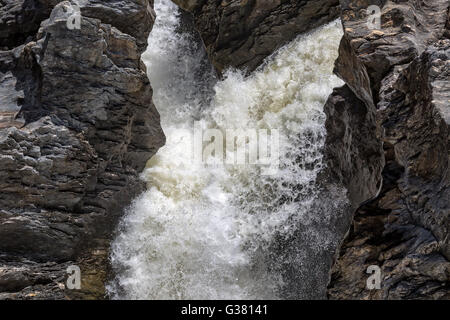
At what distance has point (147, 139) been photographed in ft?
17.9

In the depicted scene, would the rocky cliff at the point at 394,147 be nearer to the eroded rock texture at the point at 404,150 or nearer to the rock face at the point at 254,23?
the eroded rock texture at the point at 404,150

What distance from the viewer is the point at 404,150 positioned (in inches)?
140

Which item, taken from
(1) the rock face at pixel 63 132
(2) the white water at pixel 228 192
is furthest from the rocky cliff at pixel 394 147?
(1) the rock face at pixel 63 132

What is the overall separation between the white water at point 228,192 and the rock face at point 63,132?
16.9 inches

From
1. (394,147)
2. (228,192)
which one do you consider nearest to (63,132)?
(228,192)

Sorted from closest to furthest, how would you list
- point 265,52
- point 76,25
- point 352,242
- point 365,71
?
point 352,242
point 365,71
point 76,25
point 265,52

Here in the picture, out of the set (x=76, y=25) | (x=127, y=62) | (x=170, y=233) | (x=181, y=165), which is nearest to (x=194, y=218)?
(x=170, y=233)

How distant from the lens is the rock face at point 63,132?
4.49 meters

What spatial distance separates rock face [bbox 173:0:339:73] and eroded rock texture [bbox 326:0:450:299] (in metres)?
1.69

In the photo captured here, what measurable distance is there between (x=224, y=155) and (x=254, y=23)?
175 cm

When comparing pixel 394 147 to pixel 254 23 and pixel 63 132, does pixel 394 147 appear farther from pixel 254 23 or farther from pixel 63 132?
pixel 254 23

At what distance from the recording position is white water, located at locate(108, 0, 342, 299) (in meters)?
4.86

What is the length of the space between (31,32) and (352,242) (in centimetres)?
382
